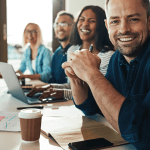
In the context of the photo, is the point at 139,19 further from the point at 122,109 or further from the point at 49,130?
the point at 49,130

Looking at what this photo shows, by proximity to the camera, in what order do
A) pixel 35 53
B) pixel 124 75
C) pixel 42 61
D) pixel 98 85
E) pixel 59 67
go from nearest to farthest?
pixel 98 85 → pixel 124 75 → pixel 59 67 → pixel 42 61 → pixel 35 53

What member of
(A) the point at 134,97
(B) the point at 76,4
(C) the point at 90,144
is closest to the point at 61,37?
(B) the point at 76,4

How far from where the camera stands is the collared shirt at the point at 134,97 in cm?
71

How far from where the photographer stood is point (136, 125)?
704mm

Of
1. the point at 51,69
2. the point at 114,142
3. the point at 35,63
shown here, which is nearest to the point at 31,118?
the point at 114,142

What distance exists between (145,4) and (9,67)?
928mm

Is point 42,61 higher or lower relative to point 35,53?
lower

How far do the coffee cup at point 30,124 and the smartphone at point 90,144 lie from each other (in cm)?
14

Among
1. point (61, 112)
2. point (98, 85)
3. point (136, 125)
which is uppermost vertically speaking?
point (98, 85)

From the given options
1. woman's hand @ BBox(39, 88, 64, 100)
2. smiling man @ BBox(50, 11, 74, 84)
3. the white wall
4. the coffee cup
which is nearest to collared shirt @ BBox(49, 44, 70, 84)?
smiling man @ BBox(50, 11, 74, 84)

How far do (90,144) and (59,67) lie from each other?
2207mm

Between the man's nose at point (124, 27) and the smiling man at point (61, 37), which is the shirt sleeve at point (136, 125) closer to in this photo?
the man's nose at point (124, 27)

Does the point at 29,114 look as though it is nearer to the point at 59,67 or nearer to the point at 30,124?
the point at 30,124

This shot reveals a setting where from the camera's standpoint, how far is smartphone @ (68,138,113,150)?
718mm
